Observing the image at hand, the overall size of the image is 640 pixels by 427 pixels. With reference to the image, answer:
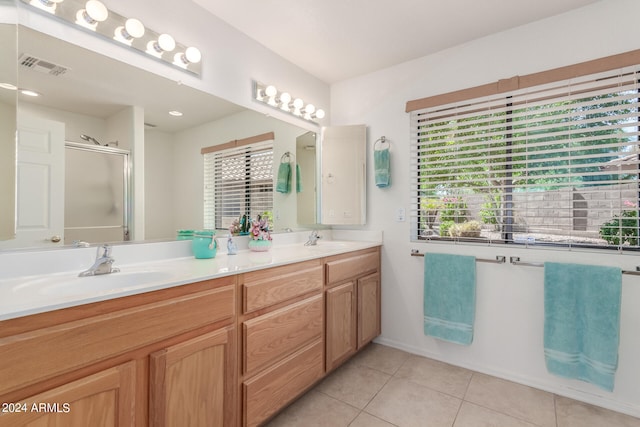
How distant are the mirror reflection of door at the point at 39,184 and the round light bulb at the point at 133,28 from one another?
0.55m

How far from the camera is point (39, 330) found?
82cm

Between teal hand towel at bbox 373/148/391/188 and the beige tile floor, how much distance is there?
1.43m

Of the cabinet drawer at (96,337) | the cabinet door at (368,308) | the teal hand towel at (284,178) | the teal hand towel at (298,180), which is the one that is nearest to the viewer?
the cabinet drawer at (96,337)

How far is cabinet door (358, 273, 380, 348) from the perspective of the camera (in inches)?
89.9

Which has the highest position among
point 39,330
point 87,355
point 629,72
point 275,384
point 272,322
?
point 629,72

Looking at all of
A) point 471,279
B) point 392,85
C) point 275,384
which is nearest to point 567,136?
→ point 471,279

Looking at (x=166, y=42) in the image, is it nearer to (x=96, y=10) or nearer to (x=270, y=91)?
(x=96, y=10)

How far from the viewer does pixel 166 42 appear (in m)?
1.58

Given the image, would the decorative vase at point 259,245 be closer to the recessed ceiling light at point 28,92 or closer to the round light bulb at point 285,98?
the round light bulb at point 285,98

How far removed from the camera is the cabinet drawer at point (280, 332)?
140 cm

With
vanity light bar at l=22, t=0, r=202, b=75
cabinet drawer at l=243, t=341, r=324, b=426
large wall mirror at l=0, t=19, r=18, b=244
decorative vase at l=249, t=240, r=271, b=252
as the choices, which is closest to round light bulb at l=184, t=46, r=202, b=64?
vanity light bar at l=22, t=0, r=202, b=75

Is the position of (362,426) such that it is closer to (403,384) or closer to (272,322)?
(403,384)

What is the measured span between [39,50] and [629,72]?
3002 mm

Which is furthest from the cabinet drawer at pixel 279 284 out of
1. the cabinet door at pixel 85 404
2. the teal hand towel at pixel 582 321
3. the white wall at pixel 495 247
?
the teal hand towel at pixel 582 321
